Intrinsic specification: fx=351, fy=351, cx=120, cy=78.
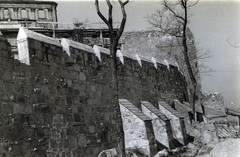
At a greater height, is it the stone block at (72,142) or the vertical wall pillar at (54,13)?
the vertical wall pillar at (54,13)

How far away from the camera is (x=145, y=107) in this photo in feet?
48.3

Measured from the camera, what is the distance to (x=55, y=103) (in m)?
9.37

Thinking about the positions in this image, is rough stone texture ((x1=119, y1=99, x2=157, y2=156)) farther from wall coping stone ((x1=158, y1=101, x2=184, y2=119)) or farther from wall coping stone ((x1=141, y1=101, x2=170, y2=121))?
wall coping stone ((x1=158, y1=101, x2=184, y2=119))

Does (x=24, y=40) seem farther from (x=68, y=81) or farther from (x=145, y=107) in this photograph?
(x=145, y=107)

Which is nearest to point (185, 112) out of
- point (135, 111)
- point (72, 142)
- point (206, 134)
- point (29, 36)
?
point (206, 134)

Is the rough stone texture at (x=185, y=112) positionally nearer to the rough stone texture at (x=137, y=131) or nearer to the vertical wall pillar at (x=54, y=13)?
the rough stone texture at (x=137, y=131)

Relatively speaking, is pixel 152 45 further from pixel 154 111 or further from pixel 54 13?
pixel 154 111

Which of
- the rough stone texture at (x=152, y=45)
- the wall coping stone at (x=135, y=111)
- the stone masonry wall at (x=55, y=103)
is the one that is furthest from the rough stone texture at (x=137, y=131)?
the rough stone texture at (x=152, y=45)

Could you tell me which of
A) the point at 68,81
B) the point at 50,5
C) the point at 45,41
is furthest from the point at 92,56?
the point at 50,5

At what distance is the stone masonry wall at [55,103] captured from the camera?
7832mm

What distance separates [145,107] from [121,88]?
167cm

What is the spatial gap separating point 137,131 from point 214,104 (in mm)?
14773

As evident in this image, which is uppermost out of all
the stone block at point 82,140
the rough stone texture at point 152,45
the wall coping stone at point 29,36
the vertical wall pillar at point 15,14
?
the vertical wall pillar at point 15,14

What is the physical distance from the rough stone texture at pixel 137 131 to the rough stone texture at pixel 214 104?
1302 centimetres
